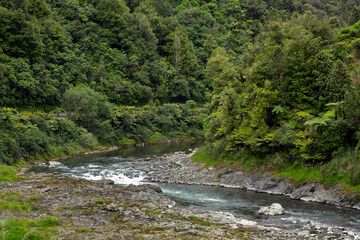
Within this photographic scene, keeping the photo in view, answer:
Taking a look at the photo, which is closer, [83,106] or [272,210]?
[272,210]

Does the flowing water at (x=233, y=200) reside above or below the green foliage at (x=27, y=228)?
below

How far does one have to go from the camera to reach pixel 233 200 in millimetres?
32531

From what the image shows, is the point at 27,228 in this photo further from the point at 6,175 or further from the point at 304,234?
the point at 6,175

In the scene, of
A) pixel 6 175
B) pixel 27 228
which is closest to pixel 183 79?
pixel 6 175

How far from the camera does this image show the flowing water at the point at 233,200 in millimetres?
25062

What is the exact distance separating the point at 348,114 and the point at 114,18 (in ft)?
334

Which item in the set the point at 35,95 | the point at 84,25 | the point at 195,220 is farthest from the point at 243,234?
the point at 84,25

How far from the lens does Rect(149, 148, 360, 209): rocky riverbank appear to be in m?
30.4

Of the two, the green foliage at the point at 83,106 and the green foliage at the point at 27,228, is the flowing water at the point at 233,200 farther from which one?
the green foliage at the point at 83,106

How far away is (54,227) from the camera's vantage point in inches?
781

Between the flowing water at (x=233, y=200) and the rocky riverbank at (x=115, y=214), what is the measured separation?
2.49 metres

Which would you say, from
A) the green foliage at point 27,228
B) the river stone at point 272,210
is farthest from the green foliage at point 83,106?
the green foliage at point 27,228

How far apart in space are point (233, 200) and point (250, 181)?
6.71 meters

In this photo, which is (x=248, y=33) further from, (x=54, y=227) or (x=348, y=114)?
(x=54, y=227)
